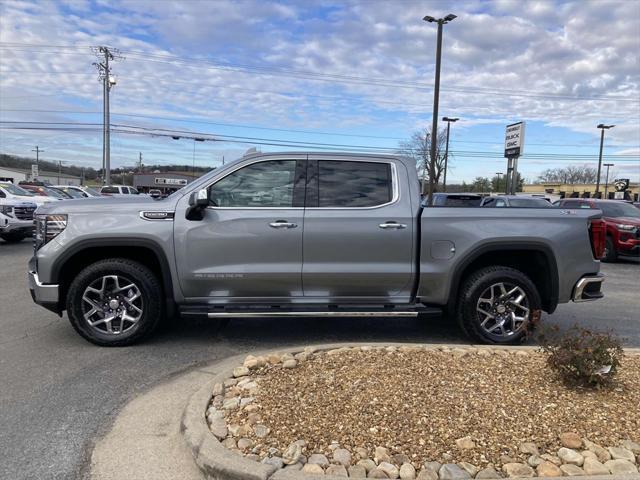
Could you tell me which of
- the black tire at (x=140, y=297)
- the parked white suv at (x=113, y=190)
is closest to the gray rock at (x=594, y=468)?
the black tire at (x=140, y=297)

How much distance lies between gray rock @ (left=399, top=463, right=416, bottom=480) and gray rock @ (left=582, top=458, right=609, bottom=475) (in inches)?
37.5

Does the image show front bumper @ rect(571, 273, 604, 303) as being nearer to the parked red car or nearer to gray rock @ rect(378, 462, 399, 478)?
gray rock @ rect(378, 462, 399, 478)

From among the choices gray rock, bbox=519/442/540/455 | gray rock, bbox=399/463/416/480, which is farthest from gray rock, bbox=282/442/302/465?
gray rock, bbox=519/442/540/455

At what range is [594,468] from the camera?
2.88m

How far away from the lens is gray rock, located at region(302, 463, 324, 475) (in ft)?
9.34

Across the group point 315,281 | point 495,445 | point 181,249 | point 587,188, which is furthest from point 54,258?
point 587,188

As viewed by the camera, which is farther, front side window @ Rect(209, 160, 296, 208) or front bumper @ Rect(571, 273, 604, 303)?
front bumper @ Rect(571, 273, 604, 303)

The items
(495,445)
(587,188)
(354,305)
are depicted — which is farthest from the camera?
(587,188)

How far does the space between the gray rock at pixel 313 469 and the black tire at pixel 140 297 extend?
2.85 metres

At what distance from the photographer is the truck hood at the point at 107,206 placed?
5156 millimetres

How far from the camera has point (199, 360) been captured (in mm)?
5031

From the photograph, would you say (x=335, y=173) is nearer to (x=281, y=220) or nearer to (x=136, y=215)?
(x=281, y=220)

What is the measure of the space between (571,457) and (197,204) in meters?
3.67

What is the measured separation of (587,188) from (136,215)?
99939 millimetres
